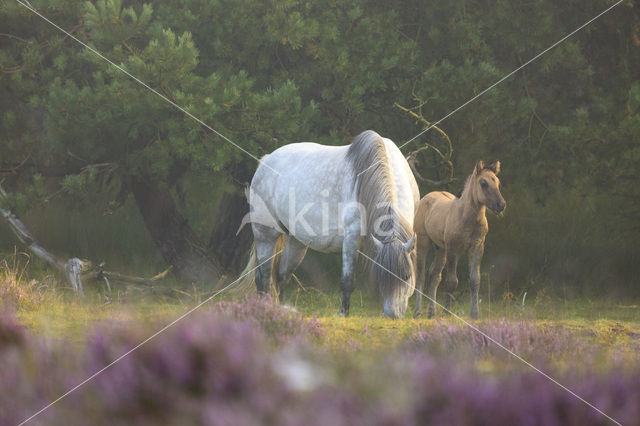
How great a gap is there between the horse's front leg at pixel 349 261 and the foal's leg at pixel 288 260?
191 centimetres

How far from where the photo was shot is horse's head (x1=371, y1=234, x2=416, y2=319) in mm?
6320

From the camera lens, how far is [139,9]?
1190 cm

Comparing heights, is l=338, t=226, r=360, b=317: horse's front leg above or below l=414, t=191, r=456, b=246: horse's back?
below

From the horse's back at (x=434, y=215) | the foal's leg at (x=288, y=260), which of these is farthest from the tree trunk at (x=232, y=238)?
the horse's back at (x=434, y=215)

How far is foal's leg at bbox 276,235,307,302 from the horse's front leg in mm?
1905

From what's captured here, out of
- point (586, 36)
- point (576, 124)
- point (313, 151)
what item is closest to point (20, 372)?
point (313, 151)

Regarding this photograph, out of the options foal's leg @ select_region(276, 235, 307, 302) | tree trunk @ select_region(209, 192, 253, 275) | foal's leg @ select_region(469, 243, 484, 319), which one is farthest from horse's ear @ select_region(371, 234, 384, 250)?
tree trunk @ select_region(209, 192, 253, 275)

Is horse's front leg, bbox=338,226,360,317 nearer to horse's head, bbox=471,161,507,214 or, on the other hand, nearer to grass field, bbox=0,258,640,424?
horse's head, bbox=471,161,507,214

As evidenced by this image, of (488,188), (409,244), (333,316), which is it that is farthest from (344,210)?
(488,188)

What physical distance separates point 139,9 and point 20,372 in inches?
395

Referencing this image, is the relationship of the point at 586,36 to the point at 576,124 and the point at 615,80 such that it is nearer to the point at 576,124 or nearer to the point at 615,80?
the point at 615,80

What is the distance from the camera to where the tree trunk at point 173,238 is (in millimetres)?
12195

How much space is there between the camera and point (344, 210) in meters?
7.57

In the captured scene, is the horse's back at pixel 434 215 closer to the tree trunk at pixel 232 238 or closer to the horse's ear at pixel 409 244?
the horse's ear at pixel 409 244
